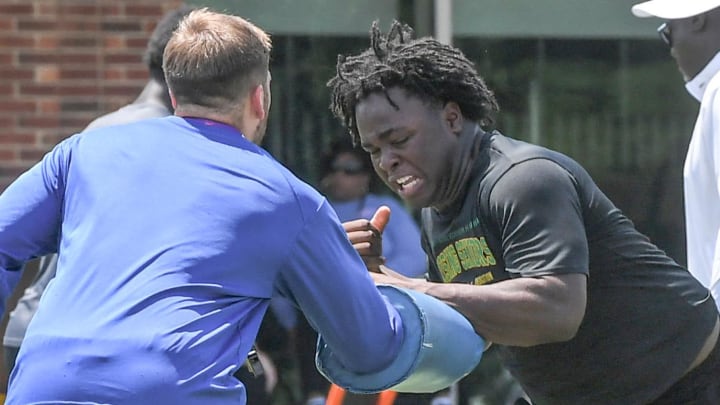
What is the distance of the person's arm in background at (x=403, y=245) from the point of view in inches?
242

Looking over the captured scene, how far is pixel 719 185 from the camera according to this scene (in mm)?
4230

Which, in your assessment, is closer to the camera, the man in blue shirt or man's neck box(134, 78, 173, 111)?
the man in blue shirt

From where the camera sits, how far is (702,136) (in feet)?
14.6

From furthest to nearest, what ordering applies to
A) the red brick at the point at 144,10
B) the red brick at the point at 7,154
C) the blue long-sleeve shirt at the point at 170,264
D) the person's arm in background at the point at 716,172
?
1. the red brick at the point at 144,10
2. the red brick at the point at 7,154
3. the person's arm in background at the point at 716,172
4. the blue long-sleeve shirt at the point at 170,264

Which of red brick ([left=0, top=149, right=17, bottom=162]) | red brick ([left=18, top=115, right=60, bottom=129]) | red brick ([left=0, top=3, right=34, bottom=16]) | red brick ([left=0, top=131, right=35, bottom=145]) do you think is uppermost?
red brick ([left=0, top=3, right=34, bottom=16])

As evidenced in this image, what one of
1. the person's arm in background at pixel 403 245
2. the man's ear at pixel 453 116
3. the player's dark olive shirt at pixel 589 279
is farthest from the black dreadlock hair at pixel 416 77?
the person's arm in background at pixel 403 245

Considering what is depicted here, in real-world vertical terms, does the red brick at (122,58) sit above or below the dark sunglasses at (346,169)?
above

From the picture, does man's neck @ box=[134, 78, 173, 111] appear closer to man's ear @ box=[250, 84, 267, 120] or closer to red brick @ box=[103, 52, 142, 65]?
red brick @ box=[103, 52, 142, 65]

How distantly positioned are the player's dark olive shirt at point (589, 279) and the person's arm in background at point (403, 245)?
2.31 meters

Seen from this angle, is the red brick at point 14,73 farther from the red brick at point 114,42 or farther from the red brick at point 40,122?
the red brick at point 114,42

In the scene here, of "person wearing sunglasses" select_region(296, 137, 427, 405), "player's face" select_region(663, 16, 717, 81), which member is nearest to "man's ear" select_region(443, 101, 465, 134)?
"player's face" select_region(663, 16, 717, 81)

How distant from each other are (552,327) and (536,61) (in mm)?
3678

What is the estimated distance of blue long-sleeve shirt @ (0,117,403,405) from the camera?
9.28ft

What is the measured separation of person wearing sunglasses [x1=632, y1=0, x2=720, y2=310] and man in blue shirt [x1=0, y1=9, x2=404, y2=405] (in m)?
1.65
